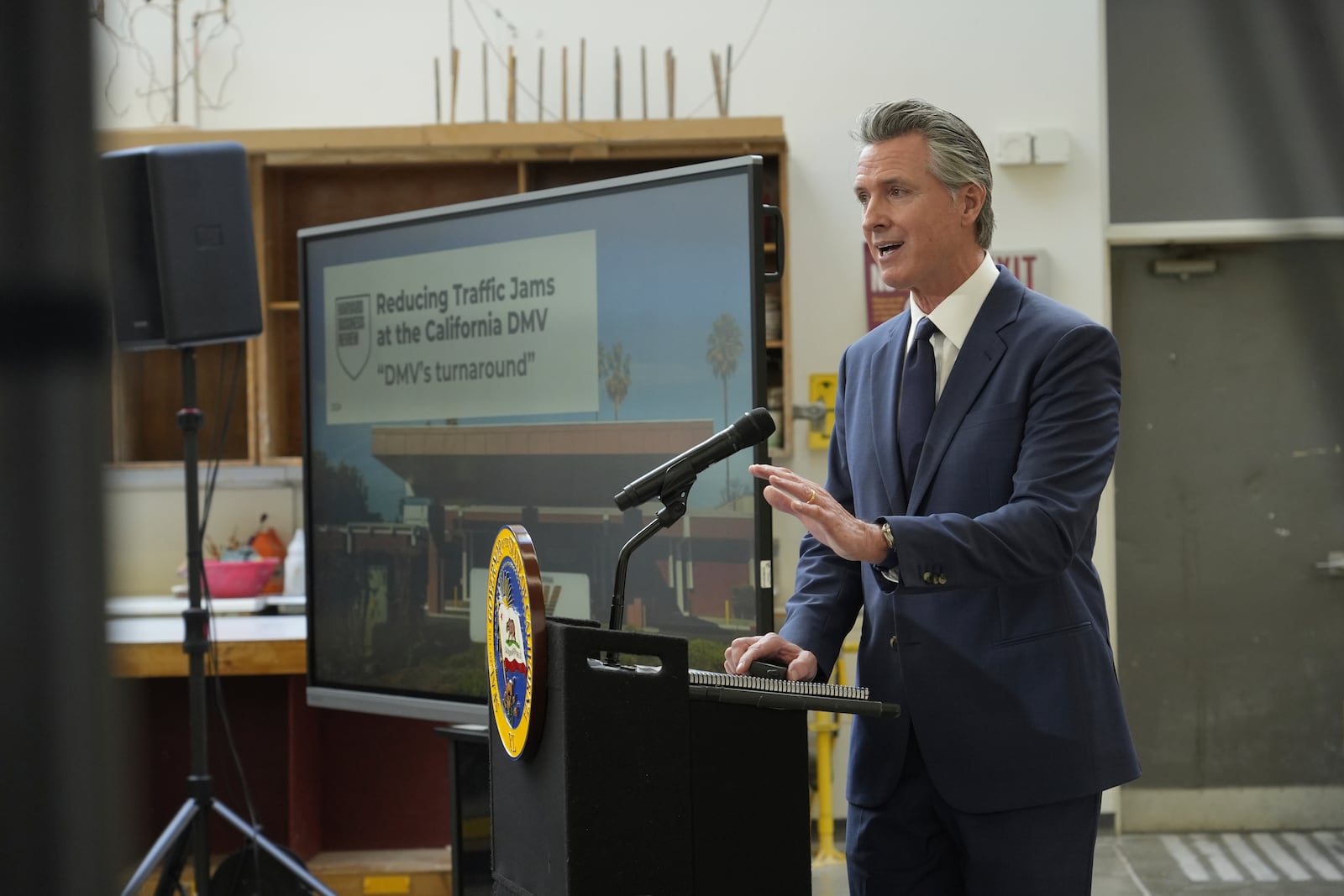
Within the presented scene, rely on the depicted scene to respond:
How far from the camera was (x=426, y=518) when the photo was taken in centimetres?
261

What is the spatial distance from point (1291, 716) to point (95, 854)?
4.66 m

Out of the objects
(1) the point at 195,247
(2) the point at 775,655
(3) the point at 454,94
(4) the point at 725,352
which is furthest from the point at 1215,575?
(1) the point at 195,247

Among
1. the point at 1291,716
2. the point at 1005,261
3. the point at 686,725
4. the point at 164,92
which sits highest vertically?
the point at 164,92

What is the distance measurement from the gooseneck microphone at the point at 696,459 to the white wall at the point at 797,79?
9.15ft

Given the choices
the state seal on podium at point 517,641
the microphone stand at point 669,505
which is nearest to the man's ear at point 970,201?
the microphone stand at point 669,505

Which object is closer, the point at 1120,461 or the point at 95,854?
the point at 95,854

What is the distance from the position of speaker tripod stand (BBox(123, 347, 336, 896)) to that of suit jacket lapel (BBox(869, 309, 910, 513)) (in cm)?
163

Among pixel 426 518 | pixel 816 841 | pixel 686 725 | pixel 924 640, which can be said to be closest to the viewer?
pixel 686 725

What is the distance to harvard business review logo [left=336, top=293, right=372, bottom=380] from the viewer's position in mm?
2725

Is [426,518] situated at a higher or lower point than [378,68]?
lower

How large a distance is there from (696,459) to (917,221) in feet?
1.44

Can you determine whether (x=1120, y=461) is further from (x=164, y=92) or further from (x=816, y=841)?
(x=164, y=92)

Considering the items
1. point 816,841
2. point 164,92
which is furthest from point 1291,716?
point 164,92

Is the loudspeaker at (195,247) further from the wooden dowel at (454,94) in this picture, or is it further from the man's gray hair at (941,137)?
the man's gray hair at (941,137)
